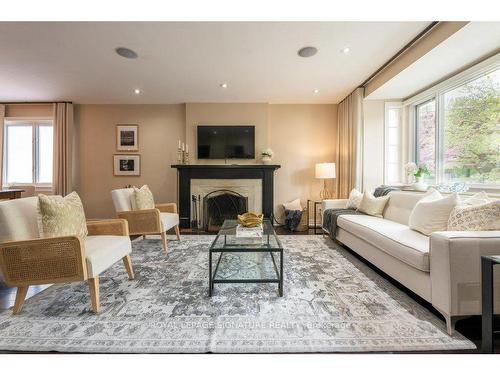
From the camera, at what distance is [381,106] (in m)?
4.08

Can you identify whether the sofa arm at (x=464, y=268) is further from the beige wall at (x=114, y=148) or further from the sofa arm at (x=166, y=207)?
the beige wall at (x=114, y=148)

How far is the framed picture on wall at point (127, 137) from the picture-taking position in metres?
4.78

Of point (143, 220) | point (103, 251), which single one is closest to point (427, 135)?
point (143, 220)

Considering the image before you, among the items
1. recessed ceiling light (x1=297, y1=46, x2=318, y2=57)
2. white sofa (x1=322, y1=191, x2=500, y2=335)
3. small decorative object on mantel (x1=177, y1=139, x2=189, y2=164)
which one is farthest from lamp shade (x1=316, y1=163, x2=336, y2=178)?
small decorative object on mantel (x1=177, y1=139, x2=189, y2=164)

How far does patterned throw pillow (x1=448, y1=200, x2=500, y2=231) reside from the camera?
1585 mm

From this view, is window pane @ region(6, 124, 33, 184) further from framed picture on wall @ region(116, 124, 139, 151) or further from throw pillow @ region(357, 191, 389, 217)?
throw pillow @ region(357, 191, 389, 217)

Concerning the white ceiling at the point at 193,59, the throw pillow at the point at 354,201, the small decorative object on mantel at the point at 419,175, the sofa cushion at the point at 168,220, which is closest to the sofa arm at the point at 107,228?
the sofa cushion at the point at 168,220

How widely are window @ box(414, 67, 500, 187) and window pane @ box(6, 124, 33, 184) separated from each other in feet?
23.8

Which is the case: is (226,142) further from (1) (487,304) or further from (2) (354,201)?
(1) (487,304)

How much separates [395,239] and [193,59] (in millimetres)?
2995

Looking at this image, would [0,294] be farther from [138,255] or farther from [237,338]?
[237,338]

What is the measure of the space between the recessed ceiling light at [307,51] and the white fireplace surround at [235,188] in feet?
7.32

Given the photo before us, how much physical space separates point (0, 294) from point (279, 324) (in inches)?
87.5

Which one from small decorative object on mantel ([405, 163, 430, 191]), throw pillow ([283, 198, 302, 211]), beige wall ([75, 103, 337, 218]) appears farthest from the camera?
beige wall ([75, 103, 337, 218])
